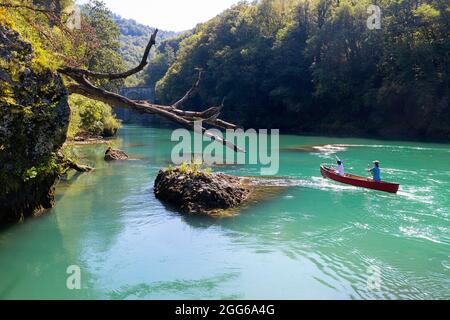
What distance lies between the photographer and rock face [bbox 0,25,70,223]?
1201cm

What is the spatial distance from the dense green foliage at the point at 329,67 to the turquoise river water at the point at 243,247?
33.4 metres

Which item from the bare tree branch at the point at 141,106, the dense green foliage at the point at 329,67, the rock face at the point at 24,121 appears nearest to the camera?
the bare tree branch at the point at 141,106

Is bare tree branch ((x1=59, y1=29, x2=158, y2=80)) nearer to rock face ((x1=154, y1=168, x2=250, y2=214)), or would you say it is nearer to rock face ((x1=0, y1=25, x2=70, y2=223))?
rock face ((x1=0, y1=25, x2=70, y2=223))

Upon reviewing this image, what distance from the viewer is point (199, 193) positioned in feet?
55.8

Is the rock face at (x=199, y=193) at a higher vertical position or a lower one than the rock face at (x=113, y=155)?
lower

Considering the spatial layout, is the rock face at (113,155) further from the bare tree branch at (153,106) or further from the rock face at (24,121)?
the bare tree branch at (153,106)

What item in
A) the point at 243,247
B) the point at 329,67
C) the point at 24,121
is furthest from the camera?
the point at 329,67

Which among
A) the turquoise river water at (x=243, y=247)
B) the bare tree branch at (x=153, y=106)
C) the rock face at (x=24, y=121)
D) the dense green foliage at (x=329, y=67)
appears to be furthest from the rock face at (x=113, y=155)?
the dense green foliage at (x=329, y=67)

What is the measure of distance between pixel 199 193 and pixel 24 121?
6.94 metres

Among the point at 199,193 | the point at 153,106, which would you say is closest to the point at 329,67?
the point at 199,193

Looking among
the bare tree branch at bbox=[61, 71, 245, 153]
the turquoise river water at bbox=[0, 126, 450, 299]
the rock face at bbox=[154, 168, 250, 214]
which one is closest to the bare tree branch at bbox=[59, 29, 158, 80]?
the bare tree branch at bbox=[61, 71, 245, 153]

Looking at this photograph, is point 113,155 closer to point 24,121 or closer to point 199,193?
point 199,193

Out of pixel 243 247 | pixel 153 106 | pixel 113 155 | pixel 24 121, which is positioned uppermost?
pixel 153 106

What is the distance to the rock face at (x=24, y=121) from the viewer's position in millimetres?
12008
